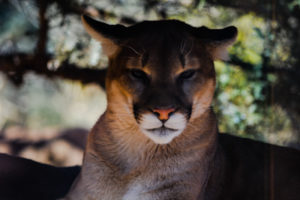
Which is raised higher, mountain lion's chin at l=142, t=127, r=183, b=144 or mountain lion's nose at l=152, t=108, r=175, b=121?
mountain lion's nose at l=152, t=108, r=175, b=121

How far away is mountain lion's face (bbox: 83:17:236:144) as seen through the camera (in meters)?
2.00

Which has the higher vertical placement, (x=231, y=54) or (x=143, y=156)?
(x=143, y=156)

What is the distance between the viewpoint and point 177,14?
13.3 feet

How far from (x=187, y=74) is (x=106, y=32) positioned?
1.61 ft

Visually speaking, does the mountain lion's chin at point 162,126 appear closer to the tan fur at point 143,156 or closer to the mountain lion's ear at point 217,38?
the tan fur at point 143,156

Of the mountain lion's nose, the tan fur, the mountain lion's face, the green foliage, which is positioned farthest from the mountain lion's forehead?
the green foliage

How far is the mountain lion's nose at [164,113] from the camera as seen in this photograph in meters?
1.93

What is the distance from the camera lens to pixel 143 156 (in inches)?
88.4

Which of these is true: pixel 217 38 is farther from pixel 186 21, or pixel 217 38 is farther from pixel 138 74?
pixel 186 21

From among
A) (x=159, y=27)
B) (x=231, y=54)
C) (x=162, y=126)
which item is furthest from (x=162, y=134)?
(x=231, y=54)

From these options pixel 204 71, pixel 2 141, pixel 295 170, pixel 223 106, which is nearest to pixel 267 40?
pixel 223 106

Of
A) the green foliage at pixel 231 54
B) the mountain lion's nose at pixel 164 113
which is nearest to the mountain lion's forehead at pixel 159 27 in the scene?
the mountain lion's nose at pixel 164 113

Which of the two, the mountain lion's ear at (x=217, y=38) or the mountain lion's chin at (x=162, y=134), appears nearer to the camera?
the mountain lion's chin at (x=162, y=134)

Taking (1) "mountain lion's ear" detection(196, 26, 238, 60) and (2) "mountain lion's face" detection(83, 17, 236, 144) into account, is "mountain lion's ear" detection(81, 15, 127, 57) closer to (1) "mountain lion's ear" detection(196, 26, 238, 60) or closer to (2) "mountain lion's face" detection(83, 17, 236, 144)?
(2) "mountain lion's face" detection(83, 17, 236, 144)
